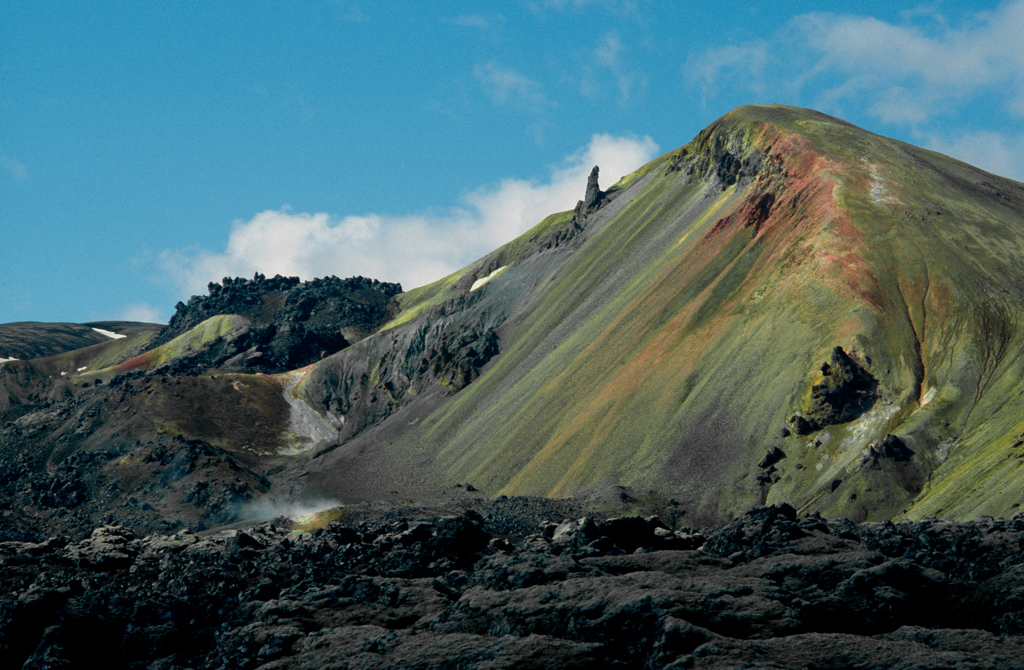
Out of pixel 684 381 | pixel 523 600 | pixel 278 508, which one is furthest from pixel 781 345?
pixel 523 600

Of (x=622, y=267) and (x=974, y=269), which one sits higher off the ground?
(x=622, y=267)

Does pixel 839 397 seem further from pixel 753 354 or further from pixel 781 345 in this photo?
pixel 753 354

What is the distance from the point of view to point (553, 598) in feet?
95.4

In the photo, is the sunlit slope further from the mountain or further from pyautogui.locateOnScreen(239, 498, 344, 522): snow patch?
pyautogui.locateOnScreen(239, 498, 344, 522): snow patch

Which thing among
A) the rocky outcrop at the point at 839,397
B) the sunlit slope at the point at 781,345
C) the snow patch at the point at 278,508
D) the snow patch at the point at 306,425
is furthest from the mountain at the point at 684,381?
the snow patch at the point at 278,508

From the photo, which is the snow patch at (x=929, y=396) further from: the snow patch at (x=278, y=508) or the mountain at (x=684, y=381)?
the snow patch at (x=278, y=508)

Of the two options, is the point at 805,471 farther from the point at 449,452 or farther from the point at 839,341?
the point at 449,452

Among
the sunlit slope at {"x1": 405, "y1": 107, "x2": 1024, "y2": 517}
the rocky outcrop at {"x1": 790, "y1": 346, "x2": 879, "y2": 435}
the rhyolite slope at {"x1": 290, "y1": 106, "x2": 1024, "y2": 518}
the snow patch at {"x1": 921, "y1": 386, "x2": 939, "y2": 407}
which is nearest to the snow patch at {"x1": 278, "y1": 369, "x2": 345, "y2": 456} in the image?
the rhyolite slope at {"x1": 290, "y1": 106, "x2": 1024, "y2": 518}

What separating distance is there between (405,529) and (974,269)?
301 ft

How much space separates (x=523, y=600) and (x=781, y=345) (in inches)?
3288

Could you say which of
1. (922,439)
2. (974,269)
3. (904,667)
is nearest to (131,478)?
(922,439)

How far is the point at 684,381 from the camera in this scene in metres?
113

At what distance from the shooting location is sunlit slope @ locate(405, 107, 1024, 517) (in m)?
88.2

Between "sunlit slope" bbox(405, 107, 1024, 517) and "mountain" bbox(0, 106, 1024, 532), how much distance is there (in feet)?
1.09
